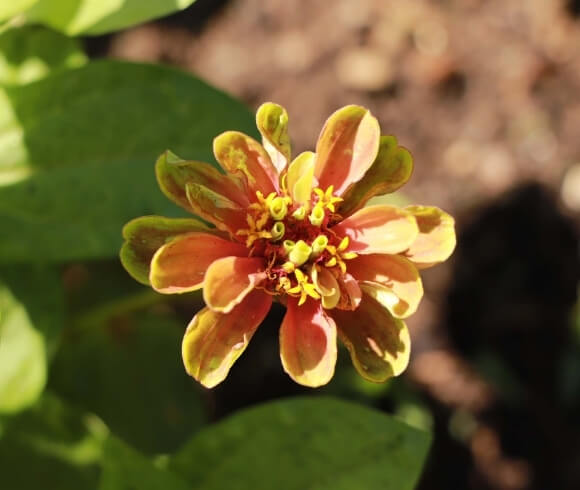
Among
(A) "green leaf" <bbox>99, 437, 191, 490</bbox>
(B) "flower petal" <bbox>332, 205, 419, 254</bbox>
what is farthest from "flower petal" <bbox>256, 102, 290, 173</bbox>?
(A) "green leaf" <bbox>99, 437, 191, 490</bbox>

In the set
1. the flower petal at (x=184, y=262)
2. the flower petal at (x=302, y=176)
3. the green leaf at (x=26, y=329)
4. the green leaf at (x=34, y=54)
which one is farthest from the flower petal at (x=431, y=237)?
the green leaf at (x=34, y=54)

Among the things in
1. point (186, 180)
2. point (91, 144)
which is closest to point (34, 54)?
point (91, 144)

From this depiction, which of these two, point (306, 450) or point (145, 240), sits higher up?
point (145, 240)

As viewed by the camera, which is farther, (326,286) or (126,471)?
A: (126,471)

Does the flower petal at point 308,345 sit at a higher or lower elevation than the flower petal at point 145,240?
lower

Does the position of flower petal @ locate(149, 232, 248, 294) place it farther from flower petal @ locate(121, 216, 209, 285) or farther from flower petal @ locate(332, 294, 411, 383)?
flower petal @ locate(332, 294, 411, 383)

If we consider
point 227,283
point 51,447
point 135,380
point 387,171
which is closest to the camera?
point 227,283

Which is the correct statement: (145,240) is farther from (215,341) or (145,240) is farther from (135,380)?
(135,380)

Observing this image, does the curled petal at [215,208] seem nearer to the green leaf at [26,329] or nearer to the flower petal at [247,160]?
the flower petal at [247,160]
